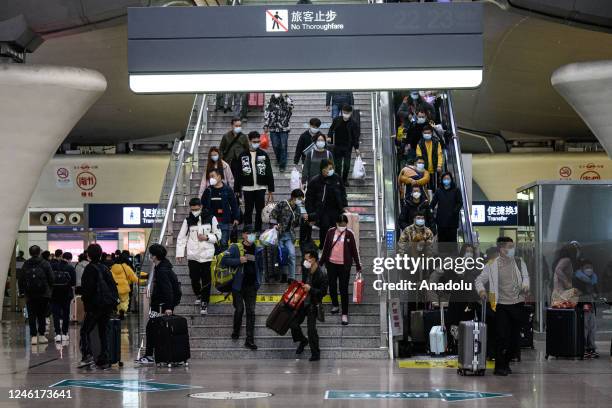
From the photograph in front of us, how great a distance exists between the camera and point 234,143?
1947 cm

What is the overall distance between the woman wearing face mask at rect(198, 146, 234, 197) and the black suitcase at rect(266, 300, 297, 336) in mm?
3484

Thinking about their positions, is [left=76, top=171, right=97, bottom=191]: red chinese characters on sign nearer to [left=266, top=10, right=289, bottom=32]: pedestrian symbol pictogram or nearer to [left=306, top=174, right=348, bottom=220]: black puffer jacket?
[left=306, top=174, right=348, bottom=220]: black puffer jacket

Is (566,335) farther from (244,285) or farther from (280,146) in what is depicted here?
(280,146)

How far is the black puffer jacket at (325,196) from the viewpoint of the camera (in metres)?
16.8

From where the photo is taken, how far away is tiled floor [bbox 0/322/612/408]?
35.6 feet

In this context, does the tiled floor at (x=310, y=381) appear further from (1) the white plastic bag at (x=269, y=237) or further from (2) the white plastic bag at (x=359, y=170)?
(2) the white plastic bag at (x=359, y=170)

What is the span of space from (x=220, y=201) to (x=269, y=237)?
50.7 inches

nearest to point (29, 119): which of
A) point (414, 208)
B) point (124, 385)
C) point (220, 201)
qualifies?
point (220, 201)

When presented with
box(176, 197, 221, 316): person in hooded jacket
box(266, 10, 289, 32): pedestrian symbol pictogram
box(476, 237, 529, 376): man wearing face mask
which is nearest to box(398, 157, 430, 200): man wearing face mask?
box(176, 197, 221, 316): person in hooded jacket

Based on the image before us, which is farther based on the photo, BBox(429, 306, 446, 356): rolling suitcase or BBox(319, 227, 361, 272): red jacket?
BBox(319, 227, 361, 272): red jacket

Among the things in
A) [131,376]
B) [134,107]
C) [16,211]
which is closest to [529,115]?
[134,107]

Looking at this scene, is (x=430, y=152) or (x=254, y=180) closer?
(x=254, y=180)

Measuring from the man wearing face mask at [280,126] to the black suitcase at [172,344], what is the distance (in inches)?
248

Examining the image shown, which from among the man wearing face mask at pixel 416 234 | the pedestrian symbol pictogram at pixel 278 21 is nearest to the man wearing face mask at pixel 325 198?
the man wearing face mask at pixel 416 234
